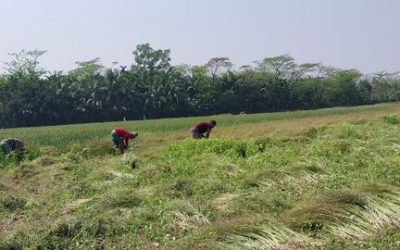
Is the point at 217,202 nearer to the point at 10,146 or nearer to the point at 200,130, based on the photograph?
the point at 200,130

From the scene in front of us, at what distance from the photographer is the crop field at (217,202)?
506cm

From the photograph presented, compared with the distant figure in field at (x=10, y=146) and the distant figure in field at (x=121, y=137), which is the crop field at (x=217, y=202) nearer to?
the distant figure in field at (x=10, y=146)

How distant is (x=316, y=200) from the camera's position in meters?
5.68

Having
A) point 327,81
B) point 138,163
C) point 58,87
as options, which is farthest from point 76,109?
point 138,163

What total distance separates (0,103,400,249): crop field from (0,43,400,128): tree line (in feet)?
137

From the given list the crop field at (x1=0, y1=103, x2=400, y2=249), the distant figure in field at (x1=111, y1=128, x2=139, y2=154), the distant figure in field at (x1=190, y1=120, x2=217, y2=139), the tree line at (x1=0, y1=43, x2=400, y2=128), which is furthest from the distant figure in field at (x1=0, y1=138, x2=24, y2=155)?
the tree line at (x1=0, y1=43, x2=400, y2=128)

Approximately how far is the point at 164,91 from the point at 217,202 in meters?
48.9

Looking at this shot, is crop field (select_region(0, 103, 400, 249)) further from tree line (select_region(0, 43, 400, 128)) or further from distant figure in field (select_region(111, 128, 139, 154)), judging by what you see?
tree line (select_region(0, 43, 400, 128))

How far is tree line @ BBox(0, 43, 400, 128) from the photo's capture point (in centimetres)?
5194

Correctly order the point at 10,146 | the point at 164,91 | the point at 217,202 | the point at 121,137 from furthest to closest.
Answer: the point at 164,91, the point at 121,137, the point at 10,146, the point at 217,202

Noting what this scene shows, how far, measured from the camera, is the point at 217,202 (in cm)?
677

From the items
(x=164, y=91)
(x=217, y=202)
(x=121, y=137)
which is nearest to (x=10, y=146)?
(x=121, y=137)

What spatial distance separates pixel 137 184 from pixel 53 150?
8.46 m

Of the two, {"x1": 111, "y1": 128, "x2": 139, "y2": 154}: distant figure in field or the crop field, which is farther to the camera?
{"x1": 111, "y1": 128, "x2": 139, "y2": 154}: distant figure in field
